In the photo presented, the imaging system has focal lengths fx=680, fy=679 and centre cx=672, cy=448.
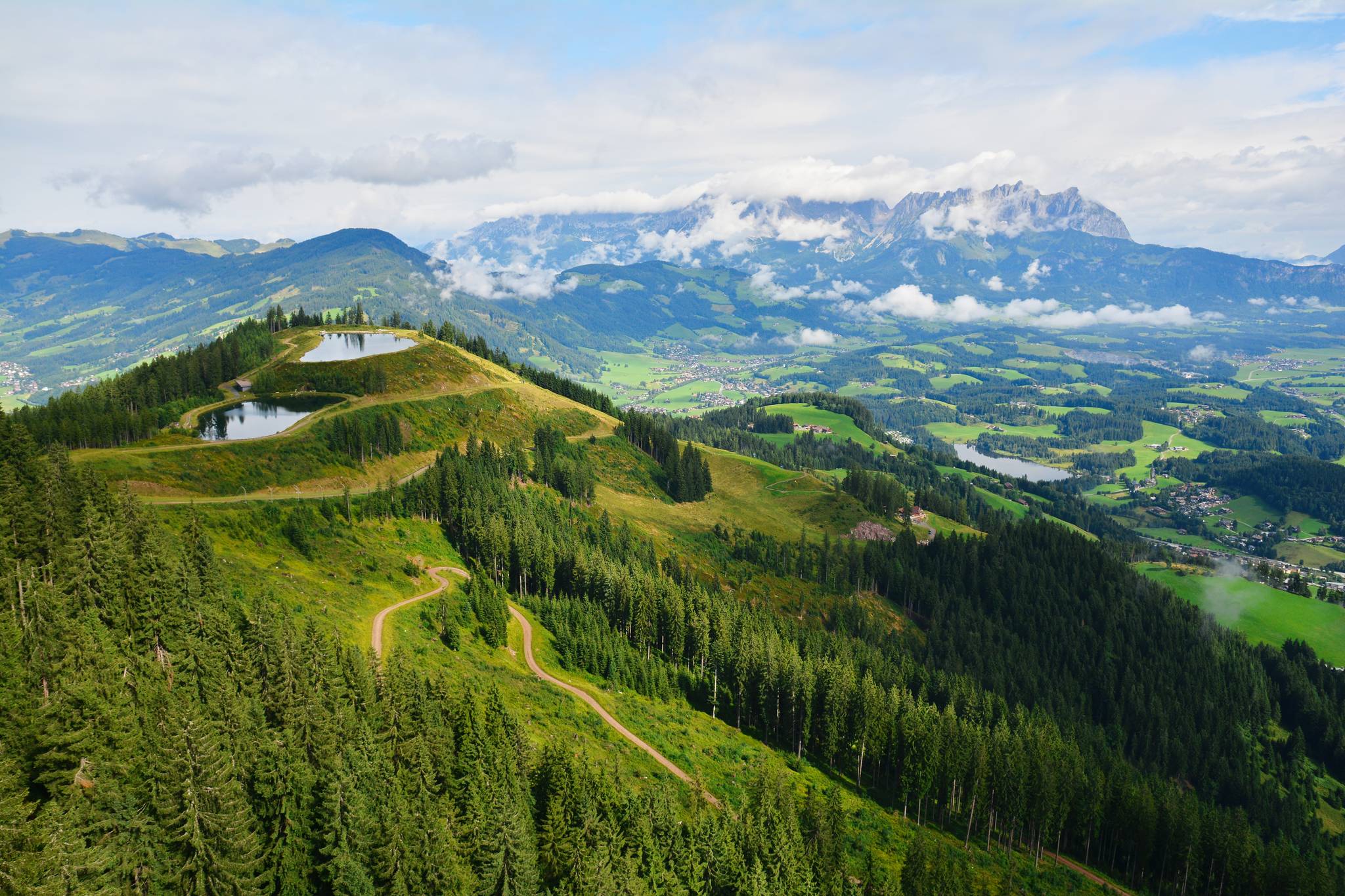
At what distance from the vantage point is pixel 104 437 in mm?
118438

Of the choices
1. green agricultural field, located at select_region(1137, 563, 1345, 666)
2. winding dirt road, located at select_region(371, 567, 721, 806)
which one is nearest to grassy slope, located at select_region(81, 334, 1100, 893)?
winding dirt road, located at select_region(371, 567, 721, 806)

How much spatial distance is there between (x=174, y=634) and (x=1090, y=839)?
357ft

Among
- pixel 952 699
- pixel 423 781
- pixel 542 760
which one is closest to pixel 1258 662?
pixel 952 699

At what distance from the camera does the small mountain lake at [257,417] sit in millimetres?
128250

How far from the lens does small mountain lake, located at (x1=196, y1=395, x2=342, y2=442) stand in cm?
12825

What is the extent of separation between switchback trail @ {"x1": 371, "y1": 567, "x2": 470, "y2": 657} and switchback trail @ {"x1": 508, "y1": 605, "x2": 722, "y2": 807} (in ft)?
35.1

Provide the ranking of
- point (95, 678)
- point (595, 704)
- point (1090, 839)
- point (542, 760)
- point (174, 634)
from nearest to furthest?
point (95, 678) < point (174, 634) < point (542, 760) < point (595, 704) < point (1090, 839)

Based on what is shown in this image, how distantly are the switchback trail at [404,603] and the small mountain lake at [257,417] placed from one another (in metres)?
50.8

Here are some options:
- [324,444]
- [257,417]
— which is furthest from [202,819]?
[257,417]

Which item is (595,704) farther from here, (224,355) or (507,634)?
(224,355)

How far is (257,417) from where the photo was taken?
14375 cm

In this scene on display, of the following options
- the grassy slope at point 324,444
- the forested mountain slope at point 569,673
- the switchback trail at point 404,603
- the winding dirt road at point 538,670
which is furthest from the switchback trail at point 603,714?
the grassy slope at point 324,444

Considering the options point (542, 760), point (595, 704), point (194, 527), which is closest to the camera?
point (542, 760)

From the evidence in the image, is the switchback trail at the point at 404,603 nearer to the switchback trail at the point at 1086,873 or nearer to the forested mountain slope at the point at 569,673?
the forested mountain slope at the point at 569,673
